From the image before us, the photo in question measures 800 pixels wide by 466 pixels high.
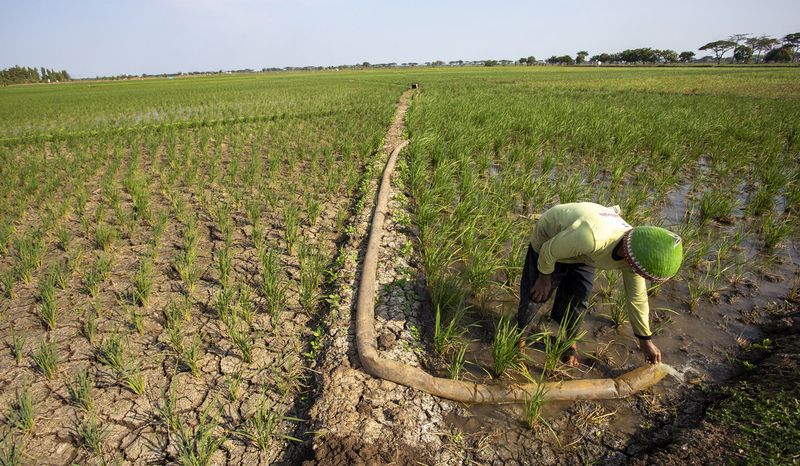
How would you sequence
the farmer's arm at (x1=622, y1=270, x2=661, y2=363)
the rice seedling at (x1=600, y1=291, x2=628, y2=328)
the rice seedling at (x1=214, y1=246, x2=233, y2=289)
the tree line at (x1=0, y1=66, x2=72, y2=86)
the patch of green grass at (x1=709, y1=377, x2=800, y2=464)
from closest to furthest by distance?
the patch of green grass at (x1=709, y1=377, x2=800, y2=464)
the farmer's arm at (x1=622, y1=270, x2=661, y2=363)
the rice seedling at (x1=600, y1=291, x2=628, y2=328)
the rice seedling at (x1=214, y1=246, x2=233, y2=289)
the tree line at (x1=0, y1=66, x2=72, y2=86)

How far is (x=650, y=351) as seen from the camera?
191cm

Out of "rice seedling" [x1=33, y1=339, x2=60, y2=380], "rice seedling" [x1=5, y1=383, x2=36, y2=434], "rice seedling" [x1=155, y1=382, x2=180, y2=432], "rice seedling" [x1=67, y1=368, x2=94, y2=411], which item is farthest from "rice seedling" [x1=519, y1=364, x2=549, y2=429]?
"rice seedling" [x1=33, y1=339, x2=60, y2=380]

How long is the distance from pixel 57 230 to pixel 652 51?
91829mm

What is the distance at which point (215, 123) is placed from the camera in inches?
372

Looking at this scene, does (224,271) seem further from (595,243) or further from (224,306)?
(595,243)

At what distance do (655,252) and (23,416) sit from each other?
2854 mm

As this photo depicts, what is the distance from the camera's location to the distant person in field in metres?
1.55

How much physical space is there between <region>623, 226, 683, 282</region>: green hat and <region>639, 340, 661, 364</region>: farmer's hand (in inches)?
20.6

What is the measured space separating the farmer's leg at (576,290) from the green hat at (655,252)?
0.56 m

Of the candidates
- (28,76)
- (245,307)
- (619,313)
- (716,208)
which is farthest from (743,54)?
(28,76)

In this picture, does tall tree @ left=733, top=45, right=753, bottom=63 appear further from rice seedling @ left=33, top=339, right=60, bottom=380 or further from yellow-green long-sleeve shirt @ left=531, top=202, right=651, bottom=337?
rice seedling @ left=33, top=339, right=60, bottom=380

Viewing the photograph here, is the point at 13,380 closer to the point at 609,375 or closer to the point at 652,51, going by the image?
the point at 609,375

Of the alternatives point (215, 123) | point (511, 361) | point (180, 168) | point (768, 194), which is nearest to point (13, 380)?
point (511, 361)

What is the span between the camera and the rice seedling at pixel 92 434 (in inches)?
60.7
